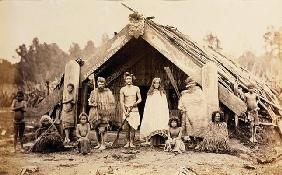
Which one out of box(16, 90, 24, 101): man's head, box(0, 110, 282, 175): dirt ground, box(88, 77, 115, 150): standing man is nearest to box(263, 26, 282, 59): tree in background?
box(0, 110, 282, 175): dirt ground

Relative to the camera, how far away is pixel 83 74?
18.9 feet

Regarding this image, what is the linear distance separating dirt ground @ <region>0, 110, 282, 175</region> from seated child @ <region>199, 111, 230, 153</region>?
3.4 inches

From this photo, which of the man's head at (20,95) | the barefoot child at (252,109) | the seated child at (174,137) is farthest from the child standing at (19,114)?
the barefoot child at (252,109)

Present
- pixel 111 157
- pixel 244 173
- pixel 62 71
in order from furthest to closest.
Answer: pixel 62 71 → pixel 111 157 → pixel 244 173

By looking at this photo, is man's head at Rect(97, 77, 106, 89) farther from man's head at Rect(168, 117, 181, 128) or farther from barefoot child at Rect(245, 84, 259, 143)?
barefoot child at Rect(245, 84, 259, 143)

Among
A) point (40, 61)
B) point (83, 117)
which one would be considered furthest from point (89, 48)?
point (83, 117)

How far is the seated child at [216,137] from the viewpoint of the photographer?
5270mm

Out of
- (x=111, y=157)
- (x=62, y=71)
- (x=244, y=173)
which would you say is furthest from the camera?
(x=62, y=71)

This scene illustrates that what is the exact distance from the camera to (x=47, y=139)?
5512mm

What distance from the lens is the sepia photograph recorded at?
5.33 m

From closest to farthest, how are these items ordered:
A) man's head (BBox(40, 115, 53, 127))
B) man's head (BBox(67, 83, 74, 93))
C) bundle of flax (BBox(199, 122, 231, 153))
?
bundle of flax (BBox(199, 122, 231, 153)), man's head (BBox(40, 115, 53, 127)), man's head (BBox(67, 83, 74, 93))

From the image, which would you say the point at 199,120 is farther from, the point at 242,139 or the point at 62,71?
the point at 62,71

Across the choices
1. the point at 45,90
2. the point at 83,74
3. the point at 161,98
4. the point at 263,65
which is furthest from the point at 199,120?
the point at 45,90

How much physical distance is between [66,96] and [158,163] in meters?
1.30
